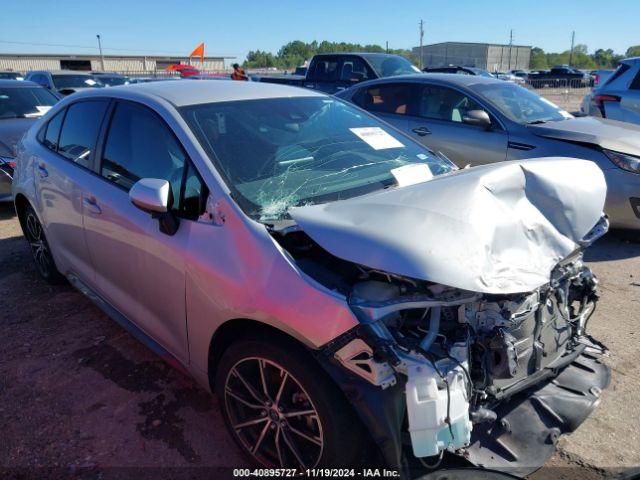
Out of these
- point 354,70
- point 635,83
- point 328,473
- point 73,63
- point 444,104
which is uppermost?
point 73,63

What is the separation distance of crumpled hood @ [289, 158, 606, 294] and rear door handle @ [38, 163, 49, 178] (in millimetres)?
2539

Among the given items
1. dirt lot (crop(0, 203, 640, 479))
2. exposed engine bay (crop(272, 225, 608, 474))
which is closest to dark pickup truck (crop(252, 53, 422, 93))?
dirt lot (crop(0, 203, 640, 479))

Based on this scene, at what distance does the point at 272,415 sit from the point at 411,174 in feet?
4.94

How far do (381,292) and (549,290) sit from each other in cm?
83

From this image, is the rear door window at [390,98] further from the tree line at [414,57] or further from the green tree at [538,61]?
the green tree at [538,61]

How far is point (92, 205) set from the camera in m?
3.15

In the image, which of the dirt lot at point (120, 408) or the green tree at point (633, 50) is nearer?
the dirt lot at point (120, 408)

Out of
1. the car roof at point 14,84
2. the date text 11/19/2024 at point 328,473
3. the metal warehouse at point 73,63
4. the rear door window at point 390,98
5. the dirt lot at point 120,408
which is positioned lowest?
the dirt lot at point 120,408

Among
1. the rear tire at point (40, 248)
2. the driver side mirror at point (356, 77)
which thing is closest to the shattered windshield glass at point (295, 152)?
the rear tire at point (40, 248)

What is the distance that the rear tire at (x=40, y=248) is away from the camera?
4.30 m

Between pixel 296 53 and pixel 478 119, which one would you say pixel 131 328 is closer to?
pixel 478 119

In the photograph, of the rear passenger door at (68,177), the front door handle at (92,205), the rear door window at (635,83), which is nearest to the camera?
the front door handle at (92,205)

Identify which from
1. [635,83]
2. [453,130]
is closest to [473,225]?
[453,130]

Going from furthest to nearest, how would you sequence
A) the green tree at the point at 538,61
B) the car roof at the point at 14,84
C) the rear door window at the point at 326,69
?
the green tree at the point at 538,61 < the rear door window at the point at 326,69 < the car roof at the point at 14,84
